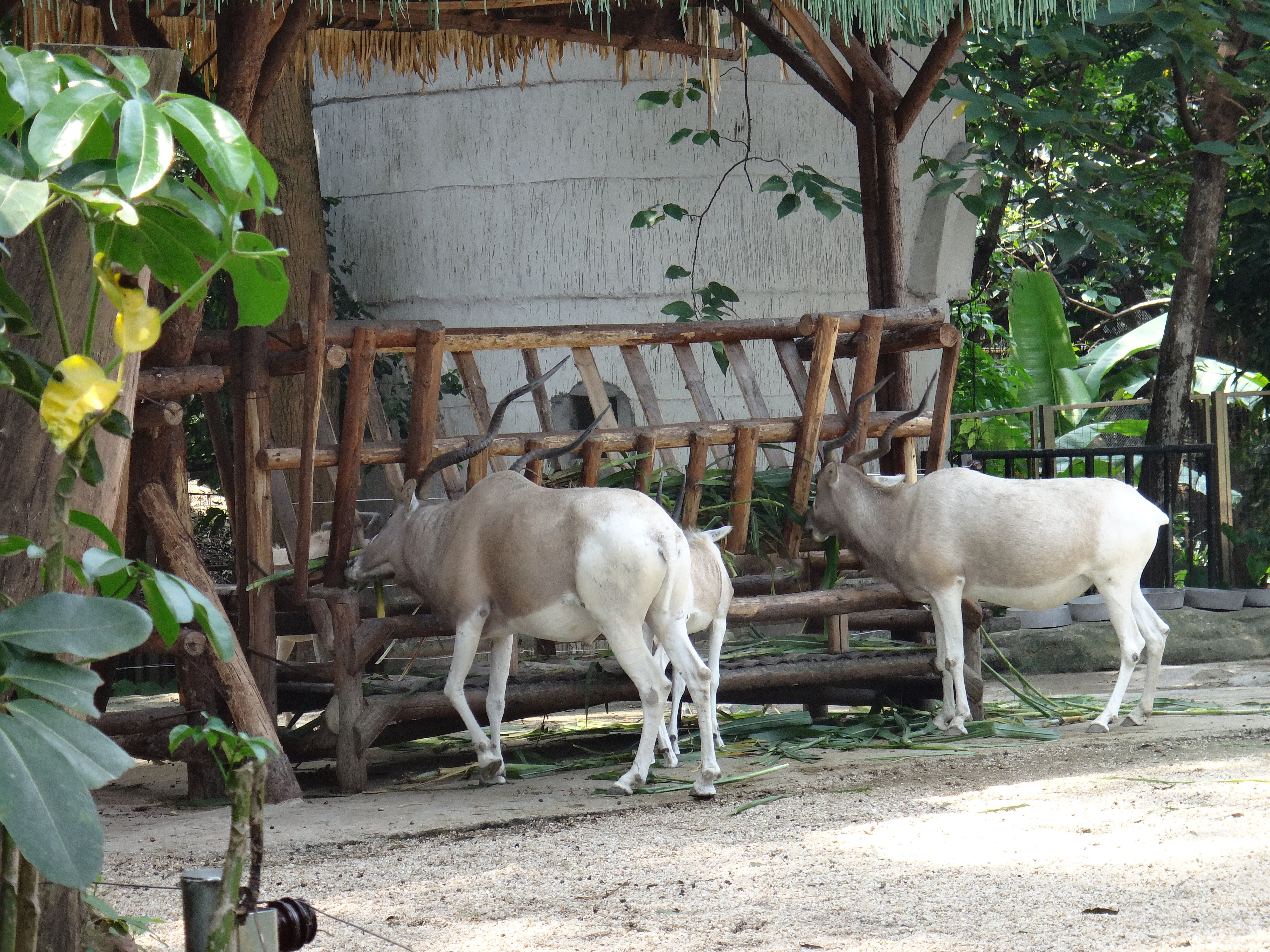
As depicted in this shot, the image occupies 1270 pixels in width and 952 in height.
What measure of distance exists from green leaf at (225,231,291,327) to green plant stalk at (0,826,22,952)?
70cm

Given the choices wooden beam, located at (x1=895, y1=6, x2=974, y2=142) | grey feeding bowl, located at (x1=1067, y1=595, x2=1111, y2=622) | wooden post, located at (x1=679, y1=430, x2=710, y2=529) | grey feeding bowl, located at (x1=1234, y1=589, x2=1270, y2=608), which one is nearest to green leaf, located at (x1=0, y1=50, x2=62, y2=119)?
wooden post, located at (x1=679, y1=430, x2=710, y2=529)

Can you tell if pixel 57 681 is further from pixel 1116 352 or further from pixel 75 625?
pixel 1116 352

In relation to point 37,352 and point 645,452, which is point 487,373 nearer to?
point 645,452

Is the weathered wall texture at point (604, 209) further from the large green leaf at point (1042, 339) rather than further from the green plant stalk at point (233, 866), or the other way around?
the green plant stalk at point (233, 866)

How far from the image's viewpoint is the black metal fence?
1009cm

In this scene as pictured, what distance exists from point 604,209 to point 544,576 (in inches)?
195

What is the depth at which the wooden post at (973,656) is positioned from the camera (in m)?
7.22

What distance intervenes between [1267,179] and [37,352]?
11.7m

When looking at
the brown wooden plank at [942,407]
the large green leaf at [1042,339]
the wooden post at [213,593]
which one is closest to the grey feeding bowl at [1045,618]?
the brown wooden plank at [942,407]

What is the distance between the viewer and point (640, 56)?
8.77 m

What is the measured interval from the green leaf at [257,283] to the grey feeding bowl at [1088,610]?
903 centimetres

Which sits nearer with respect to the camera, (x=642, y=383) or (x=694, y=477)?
(x=694, y=477)

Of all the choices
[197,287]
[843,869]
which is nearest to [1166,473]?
[843,869]

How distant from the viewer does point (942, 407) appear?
23.8ft
